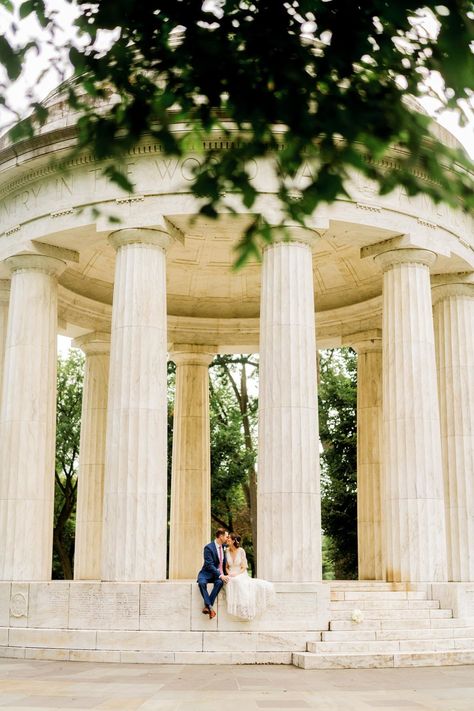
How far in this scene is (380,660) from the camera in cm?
4003

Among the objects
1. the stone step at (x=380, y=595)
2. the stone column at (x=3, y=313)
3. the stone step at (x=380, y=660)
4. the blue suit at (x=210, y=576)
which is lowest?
the stone step at (x=380, y=660)

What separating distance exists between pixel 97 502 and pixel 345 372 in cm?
5375

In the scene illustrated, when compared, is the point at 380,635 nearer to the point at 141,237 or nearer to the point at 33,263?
the point at 141,237

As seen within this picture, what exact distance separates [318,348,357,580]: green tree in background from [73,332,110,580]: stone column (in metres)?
35.0

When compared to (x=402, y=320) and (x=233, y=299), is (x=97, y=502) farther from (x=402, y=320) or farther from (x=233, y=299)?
(x=402, y=320)

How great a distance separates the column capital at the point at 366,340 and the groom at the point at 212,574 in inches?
1221

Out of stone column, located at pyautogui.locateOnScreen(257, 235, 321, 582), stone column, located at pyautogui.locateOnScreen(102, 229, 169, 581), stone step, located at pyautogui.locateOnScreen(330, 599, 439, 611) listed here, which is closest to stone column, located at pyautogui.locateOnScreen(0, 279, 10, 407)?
stone column, located at pyautogui.locateOnScreen(102, 229, 169, 581)

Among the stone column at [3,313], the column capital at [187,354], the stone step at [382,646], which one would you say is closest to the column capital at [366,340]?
the column capital at [187,354]

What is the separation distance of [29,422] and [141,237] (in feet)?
42.5

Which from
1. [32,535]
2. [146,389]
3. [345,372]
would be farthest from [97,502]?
[345,372]

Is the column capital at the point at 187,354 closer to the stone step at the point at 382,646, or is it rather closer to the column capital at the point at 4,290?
the column capital at the point at 4,290

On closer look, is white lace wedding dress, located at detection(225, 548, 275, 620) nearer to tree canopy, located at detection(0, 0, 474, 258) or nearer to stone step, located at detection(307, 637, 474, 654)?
stone step, located at detection(307, 637, 474, 654)

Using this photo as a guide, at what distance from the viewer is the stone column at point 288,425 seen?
45.2 meters

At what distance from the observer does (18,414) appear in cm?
5175
